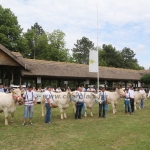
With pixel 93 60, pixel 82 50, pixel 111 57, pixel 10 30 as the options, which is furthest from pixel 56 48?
pixel 82 50

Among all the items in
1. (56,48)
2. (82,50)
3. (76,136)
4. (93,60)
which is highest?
(82,50)

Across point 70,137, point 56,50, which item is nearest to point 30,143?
point 70,137

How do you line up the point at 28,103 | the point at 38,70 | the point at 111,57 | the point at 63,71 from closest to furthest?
1. the point at 28,103
2. the point at 38,70
3. the point at 63,71
4. the point at 111,57

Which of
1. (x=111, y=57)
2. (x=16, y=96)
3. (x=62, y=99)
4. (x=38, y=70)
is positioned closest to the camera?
(x=16, y=96)

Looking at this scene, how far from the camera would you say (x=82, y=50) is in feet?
263

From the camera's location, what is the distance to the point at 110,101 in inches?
617

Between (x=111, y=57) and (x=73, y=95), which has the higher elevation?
(x=111, y=57)

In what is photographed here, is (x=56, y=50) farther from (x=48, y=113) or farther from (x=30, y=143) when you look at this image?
(x=30, y=143)

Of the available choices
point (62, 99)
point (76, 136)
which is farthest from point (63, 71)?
point (76, 136)

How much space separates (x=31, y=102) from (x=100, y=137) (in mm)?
3888

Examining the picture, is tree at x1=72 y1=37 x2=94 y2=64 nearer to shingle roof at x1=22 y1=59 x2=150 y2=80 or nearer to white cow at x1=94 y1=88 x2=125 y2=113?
shingle roof at x1=22 y1=59 x2=150 y2=80

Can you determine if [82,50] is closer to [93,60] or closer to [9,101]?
[93,60]

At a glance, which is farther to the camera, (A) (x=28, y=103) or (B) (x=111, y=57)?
(B) (x=111, y=57)

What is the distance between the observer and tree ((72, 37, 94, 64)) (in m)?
78.4
